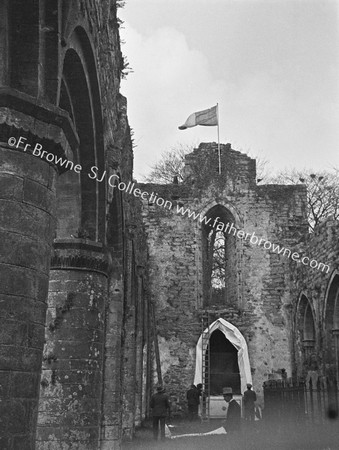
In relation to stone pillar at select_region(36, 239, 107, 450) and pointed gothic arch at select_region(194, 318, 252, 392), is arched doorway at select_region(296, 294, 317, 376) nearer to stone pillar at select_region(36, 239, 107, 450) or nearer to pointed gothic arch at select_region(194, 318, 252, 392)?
pointed gothic arch at select_region(194, 318, 252, 392)

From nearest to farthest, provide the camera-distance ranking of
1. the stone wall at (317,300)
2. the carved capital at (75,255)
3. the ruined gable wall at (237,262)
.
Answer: the carved capital at (75,255) → the stone wall at (317,300) → the ruined gable wall at (237,262)

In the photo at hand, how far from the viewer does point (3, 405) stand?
388 centimetres

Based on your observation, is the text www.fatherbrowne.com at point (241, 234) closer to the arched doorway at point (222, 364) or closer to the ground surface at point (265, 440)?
the arched doorway at point (222, 364)

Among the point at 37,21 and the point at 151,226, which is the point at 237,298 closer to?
the point at 151,226

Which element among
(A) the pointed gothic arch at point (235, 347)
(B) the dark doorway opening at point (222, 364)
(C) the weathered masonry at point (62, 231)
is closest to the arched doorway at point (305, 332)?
(A) the pointed gothic arch at point (235, 347)

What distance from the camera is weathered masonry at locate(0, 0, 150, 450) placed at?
4.13 meters

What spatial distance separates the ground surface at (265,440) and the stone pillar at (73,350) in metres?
3.48

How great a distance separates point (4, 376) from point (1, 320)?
1.19 ft

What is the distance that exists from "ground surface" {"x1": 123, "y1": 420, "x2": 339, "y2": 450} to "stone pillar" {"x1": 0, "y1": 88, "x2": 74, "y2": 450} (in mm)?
6504

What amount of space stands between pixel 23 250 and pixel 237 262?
16104mm

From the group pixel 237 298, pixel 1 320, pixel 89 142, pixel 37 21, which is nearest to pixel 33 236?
pixel 1 320

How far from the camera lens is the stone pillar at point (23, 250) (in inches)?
156

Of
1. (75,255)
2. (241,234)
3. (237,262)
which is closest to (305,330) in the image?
(237,262)

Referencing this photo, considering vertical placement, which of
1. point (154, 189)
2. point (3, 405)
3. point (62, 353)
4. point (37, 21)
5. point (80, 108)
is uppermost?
point (154, 189)
